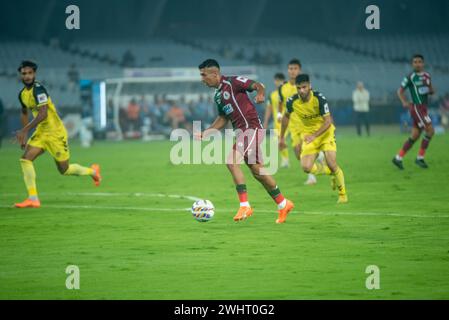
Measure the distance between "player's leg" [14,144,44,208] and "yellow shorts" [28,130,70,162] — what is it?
0.10 m

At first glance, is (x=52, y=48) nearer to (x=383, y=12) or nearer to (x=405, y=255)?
(x=383, y=12)

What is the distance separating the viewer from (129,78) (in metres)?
48.6

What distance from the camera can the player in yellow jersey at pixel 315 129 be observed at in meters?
17.3

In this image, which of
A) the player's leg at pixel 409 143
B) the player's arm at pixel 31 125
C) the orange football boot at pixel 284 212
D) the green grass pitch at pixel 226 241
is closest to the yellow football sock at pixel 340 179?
the green grass pitch at pixel 226 241

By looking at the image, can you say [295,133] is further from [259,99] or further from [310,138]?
[259,99]

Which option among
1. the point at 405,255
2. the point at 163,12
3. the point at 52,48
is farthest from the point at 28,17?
the point at 405,255

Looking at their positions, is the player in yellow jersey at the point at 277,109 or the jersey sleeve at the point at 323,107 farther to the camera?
the player in yellow jersey at the point at 277,109

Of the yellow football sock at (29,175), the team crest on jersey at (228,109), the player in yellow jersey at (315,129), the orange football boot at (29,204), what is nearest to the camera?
the team crest on jersey at (228,109)

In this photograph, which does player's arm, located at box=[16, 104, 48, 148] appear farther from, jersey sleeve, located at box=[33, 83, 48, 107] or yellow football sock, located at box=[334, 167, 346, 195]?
yellow football sock, located at box=[334, 167, 346, 195]

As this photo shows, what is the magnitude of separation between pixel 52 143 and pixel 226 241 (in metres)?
5.88

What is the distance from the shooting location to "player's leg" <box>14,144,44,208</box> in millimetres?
17703

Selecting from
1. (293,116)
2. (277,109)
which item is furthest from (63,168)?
(277,109)

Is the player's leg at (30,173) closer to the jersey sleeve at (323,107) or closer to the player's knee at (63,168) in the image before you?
the player's knee at (63,168)

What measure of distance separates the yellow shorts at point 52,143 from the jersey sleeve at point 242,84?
4.35 metres
